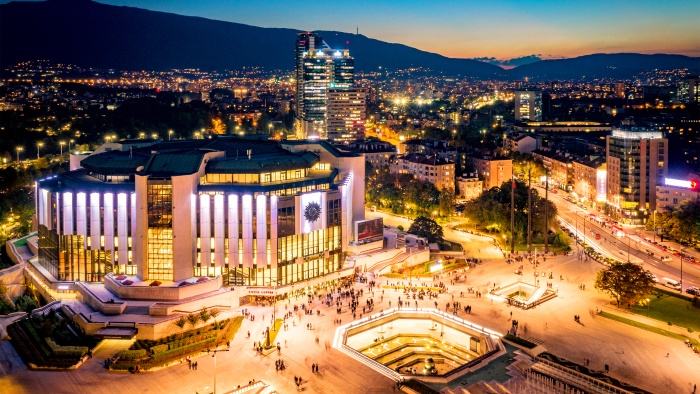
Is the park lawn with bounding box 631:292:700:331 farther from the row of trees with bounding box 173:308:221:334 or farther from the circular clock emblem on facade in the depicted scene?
the row of trees with bounding box 173:308:221:334

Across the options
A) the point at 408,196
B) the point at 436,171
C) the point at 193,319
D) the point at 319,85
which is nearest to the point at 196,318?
the point at 193,319

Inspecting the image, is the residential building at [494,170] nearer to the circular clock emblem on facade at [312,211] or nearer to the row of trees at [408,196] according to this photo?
the row of trees at [408,196]

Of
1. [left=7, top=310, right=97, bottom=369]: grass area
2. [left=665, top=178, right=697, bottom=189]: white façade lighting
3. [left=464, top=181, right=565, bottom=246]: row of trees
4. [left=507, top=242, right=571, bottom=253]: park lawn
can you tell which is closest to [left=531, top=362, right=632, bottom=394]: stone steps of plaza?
[left=7, top=310, right=97, bottom=369]: grass area

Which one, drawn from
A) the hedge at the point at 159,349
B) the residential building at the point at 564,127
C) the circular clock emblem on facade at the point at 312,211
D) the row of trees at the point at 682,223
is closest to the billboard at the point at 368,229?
the circular clock emblem on facade at the point at 312,211

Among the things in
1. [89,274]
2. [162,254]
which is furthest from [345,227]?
[89,274]

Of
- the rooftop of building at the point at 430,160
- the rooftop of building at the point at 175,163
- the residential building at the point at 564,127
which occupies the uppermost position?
the residential building at the point at 564,127

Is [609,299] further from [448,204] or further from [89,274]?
[89,274]
